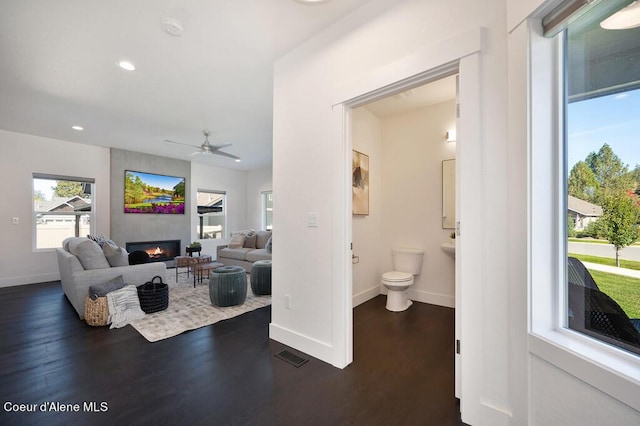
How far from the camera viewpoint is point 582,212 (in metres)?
1.19

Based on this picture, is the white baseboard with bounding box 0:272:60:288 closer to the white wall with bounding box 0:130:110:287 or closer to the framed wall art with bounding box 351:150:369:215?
the white wall with bounding box 0:130:110:287

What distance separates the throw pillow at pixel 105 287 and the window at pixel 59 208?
3.37 metres

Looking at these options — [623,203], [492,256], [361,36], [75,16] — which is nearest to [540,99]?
[623,203]

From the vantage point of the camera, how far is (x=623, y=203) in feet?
3.42

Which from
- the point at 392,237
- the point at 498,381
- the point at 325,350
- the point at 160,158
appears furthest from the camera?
the point at 160,158

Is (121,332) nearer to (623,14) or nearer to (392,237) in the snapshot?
(392,237)

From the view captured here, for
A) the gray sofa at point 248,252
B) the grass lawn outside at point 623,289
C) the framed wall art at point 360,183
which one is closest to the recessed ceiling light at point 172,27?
the framed wall art at point 360,183

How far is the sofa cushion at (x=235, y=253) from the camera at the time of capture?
5532mm

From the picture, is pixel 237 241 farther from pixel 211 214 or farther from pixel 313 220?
pixel 313 220

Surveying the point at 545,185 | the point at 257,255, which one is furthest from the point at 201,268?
the point at 545,185

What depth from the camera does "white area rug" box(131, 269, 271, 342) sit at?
2689mm

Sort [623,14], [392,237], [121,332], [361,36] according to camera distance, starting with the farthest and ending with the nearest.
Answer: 1. [392,237]
2. [121,332]
3. [361,36]
4. [623,14]

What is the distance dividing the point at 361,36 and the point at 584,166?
1.61 metres

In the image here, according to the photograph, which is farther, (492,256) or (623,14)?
(492,256)
